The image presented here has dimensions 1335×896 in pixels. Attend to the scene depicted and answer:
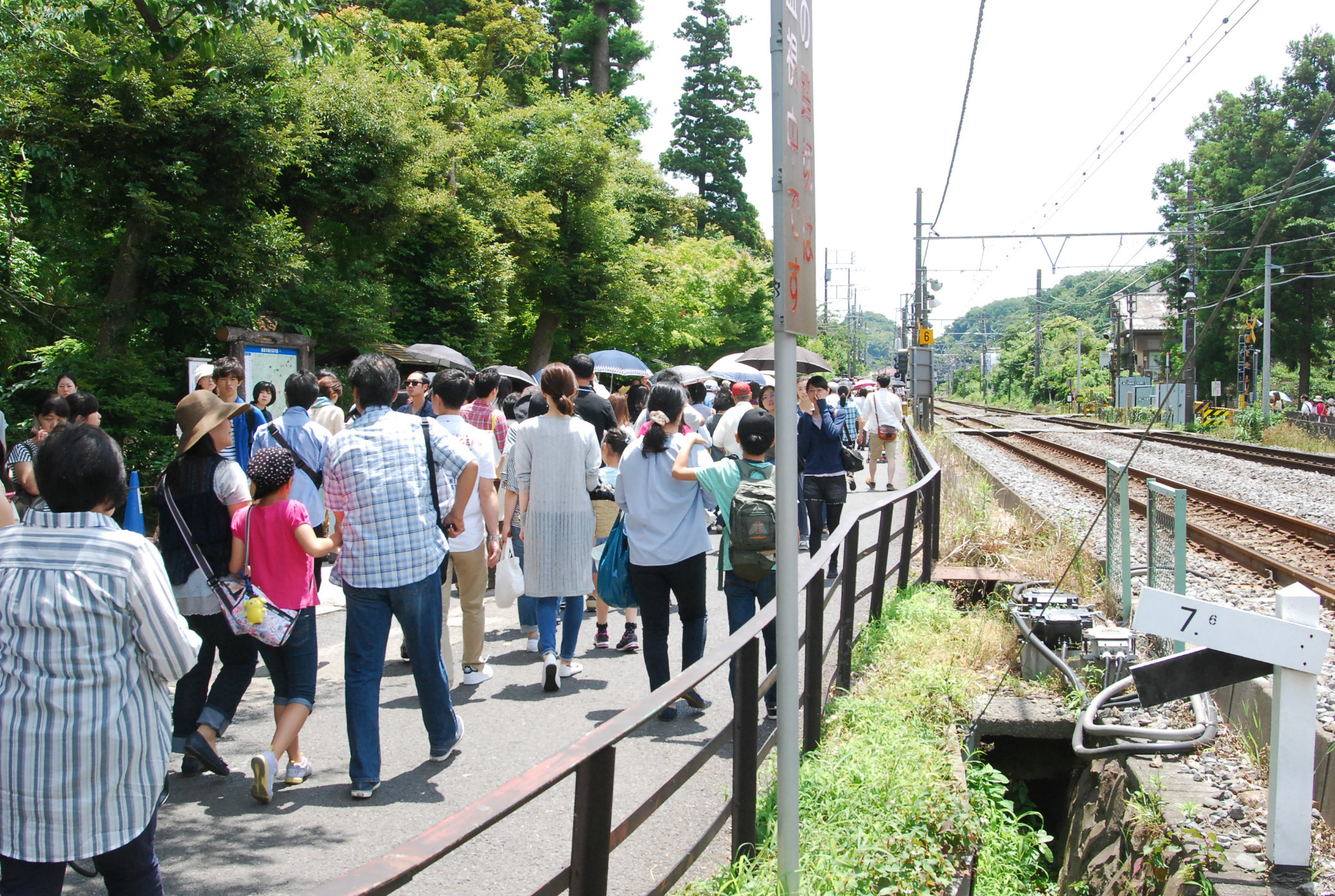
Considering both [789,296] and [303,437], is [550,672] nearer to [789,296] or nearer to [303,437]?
[303,437]

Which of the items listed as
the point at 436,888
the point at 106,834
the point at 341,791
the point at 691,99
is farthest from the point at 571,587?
the point at 691,99

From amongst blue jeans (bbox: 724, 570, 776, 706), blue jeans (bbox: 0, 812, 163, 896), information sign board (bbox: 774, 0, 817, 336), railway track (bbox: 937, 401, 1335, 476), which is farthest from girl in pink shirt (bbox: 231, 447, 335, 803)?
railway track (bbox: 937, 401, 1335, 476)

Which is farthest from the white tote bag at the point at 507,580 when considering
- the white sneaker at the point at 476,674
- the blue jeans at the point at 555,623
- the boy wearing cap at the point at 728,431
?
the boy wearing cap at the point at 728,431

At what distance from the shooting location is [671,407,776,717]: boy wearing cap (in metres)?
5.22

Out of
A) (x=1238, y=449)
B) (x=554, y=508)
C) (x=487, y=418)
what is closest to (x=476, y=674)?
(x=554, y=508)

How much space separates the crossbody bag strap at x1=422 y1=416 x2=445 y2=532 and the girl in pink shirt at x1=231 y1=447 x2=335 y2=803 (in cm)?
48

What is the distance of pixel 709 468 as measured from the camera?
5.23 m

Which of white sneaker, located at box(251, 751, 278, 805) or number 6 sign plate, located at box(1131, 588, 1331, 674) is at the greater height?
number 6 sign plate, located at box(1131, 588, 1331, 674)

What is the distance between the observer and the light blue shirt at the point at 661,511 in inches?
207

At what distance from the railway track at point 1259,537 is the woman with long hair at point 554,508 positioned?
17.2ft

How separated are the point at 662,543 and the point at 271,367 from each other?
7.85 meters

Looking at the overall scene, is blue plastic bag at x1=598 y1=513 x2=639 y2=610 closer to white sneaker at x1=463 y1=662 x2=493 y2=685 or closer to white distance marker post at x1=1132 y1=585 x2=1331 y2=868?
white sneaker at x1=463 y1=662 x2=493 y2=685

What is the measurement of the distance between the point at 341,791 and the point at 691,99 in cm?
4713

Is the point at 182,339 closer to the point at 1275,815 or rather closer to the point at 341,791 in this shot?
the point at 341,791
